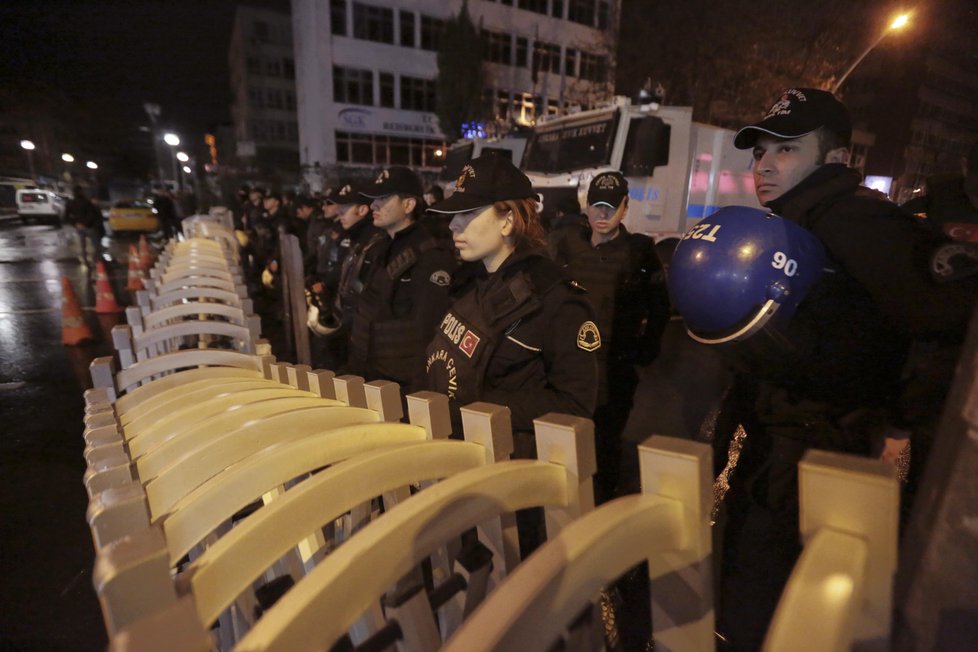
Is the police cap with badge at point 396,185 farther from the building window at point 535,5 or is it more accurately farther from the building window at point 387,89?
the building window at point 535,5

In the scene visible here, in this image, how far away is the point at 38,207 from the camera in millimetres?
28500

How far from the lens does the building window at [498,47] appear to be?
38500mm

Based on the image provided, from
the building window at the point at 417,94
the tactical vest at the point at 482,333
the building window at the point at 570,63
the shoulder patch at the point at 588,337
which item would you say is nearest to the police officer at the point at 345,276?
the tactical vest at the point at 482,333

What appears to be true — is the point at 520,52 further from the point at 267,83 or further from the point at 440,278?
the point at 440,278

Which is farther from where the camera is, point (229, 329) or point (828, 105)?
point (229, 329)

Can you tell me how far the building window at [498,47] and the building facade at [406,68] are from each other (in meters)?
0.07

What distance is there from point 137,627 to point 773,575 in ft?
9.48

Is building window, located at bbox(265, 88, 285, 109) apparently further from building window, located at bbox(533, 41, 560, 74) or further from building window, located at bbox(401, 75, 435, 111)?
building window, located at bbox(533, 41, 560, 74)

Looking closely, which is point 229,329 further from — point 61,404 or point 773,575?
point 61,404

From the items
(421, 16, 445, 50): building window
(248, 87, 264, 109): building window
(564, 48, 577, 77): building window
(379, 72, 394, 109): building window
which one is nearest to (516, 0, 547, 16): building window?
(564, 48, 577, 77): building window

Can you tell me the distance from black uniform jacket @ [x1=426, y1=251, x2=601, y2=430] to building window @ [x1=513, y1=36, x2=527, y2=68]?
141 feet

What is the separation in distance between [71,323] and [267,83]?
52543mm

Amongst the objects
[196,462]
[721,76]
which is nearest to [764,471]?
[196,462]

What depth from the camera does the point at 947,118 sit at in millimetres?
42844
